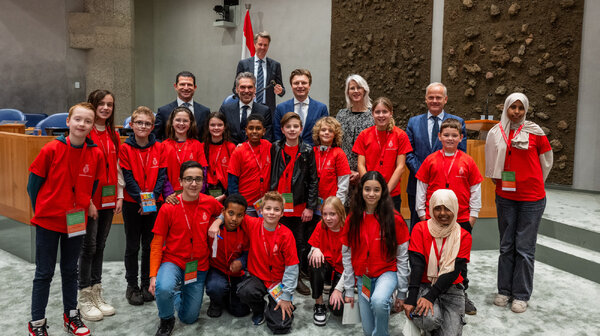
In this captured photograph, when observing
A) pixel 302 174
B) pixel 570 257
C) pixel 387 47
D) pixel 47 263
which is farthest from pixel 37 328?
pixel 387 47

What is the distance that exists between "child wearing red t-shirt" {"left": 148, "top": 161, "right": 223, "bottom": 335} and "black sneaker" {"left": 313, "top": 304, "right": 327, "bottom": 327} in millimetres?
776

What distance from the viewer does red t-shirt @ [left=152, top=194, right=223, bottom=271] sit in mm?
2936

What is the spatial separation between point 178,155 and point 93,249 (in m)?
0.86

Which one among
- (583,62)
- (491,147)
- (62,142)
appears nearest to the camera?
(62,142)

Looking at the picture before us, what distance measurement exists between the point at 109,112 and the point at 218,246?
3.84ft

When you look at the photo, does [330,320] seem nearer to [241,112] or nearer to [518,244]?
[518,244]

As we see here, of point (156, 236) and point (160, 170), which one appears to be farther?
point (160, 170)

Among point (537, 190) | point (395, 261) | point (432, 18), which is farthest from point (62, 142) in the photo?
point (432, 18)

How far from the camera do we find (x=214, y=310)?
3.11 m

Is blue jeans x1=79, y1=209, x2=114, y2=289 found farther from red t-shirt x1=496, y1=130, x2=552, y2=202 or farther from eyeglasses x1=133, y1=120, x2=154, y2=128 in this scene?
red t-shirt x1=496, y1=130, x2=552, y2=202

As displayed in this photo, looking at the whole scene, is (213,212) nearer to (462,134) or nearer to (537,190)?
(462,134)

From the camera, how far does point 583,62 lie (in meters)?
6.16

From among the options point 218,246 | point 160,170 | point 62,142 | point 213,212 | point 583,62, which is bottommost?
point 218,246

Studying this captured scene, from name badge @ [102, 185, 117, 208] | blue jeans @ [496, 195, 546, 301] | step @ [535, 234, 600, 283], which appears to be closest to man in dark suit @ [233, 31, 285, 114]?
name badge @ [102, 185, 117, 208]
